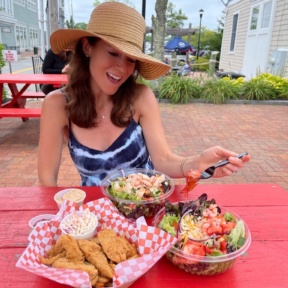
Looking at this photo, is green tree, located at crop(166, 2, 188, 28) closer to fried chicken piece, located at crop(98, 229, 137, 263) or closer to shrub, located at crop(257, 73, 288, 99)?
shrub, located at crop(257, 73, 288, 99)

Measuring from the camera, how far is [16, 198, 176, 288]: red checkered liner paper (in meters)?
0.79

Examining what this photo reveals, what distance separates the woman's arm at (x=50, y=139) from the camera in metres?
1.67

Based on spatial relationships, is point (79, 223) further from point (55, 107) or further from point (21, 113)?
point (21, 113)

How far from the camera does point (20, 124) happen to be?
5.60 m

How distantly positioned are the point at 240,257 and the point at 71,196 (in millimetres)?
750

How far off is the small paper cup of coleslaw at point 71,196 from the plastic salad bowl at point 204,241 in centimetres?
40

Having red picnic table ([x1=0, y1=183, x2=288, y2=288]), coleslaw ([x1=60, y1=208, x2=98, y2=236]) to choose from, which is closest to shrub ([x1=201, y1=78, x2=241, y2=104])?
red picnic table ([x1=0, y1=183, x2=288, y2=288])

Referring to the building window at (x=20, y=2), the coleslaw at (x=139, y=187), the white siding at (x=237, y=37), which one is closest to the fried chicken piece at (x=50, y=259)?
the coleslaw at (x=139, y=187)

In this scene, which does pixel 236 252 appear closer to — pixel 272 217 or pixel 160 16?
pixel 272 217

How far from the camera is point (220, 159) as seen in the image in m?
1.39

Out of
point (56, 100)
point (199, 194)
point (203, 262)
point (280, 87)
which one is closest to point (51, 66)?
point (56, 100)

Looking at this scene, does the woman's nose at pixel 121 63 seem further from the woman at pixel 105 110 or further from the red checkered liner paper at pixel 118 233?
the red checkered liner paper at pixel 118 233

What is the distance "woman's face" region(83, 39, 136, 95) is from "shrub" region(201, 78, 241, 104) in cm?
664

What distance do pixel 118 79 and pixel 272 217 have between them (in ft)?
3.34
